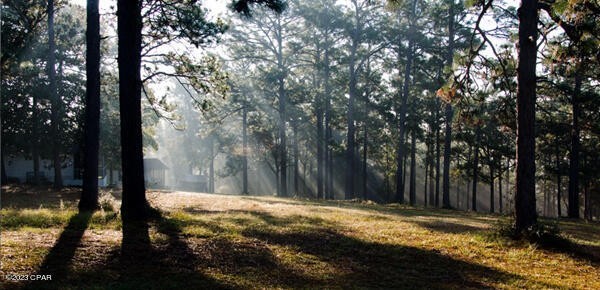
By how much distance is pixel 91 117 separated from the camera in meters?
12.7

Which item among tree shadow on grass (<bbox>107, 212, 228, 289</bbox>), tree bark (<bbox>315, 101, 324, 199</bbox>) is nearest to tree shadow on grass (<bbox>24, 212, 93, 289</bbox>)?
tree shadow on grass (<bbox>107, 212, 228, 289</bbox>)

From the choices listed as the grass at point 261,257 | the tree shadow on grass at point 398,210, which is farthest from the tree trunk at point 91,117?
the tree shadow on grass at point 398,210

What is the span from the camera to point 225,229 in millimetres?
9250

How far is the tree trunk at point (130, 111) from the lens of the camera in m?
9.56

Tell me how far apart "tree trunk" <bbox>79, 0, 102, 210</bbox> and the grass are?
2.45 metres

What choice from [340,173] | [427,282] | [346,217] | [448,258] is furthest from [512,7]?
[340,173]

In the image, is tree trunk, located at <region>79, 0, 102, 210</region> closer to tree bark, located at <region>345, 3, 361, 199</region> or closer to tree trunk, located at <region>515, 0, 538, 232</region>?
tree trunk, located at <region>515, 0, 538, 232</region>

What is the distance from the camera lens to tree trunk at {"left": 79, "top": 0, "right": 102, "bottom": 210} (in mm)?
12234

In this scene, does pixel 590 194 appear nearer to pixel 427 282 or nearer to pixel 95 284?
pixel 427 282

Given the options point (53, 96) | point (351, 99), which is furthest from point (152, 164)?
point (351, 99)

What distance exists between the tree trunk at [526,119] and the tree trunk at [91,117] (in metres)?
10.8

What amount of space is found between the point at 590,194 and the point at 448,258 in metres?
44.5

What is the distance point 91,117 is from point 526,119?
11.5 meters

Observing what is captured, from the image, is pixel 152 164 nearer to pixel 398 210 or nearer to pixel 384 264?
pixel 398 210
